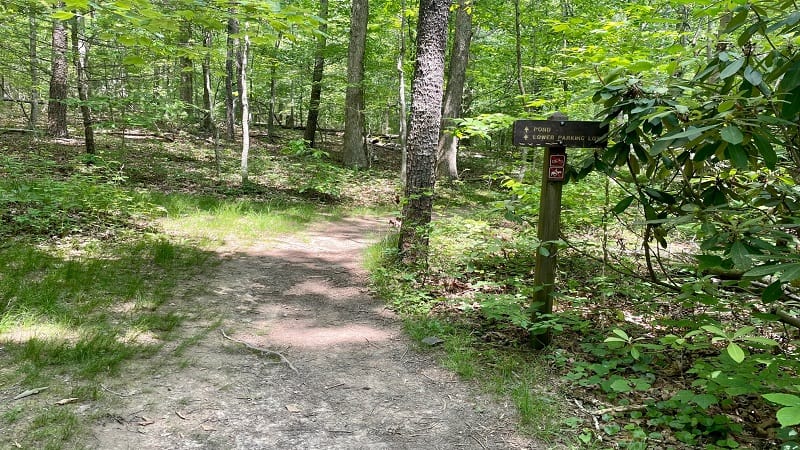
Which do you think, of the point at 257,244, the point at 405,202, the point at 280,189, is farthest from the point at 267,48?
the point at 405,202

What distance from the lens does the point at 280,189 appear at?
39.1 ft

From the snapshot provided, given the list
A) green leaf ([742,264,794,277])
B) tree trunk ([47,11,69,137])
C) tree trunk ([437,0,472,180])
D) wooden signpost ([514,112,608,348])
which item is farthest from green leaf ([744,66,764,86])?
tree trunk ([437,0,472,180])

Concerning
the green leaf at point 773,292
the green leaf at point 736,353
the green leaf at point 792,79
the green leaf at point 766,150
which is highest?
the green leaf at point 792,79

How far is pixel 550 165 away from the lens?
380 cm

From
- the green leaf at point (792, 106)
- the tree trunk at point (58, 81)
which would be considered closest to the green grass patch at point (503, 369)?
the green leaf at point (792, 106)

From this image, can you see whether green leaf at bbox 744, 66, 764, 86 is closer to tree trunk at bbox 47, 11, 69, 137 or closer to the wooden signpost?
the wooden signpost

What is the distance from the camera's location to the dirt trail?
9.66 ft

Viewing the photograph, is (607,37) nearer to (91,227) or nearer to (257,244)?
(257,244)

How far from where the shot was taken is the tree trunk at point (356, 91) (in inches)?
524

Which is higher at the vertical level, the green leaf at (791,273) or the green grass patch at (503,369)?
the green leaf at (791,273)

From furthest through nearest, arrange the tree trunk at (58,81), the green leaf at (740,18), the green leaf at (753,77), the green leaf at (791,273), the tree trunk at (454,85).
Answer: the tree trunk at (454,85) < the tree trunk at (58,81) < the green leaf at (740,18) < the green leaf at (753,77) < the green leaf at (791,273)

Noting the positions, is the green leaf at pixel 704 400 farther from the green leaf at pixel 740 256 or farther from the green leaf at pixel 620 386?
the green leaf at pixel 740 256

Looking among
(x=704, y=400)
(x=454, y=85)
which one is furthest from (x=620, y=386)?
(x=454, y=85)

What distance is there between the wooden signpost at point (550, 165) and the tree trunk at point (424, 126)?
6.75ft
